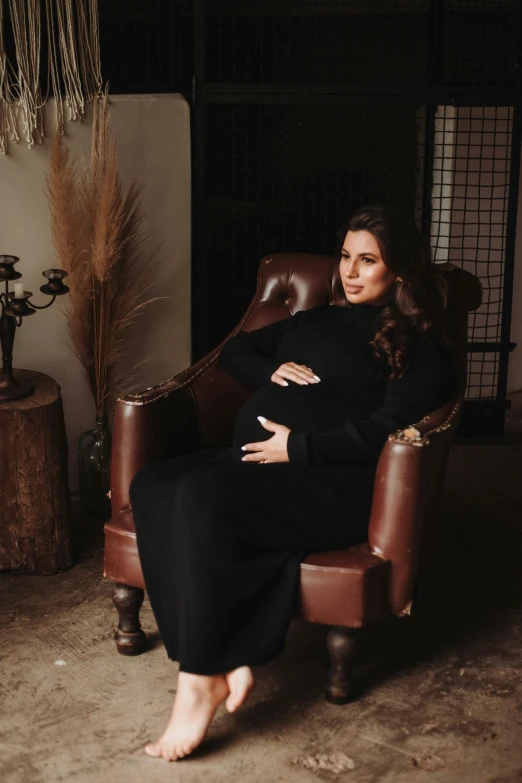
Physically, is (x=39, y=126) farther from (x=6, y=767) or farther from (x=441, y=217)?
(x=6, y=767)

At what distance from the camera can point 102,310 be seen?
141 inches

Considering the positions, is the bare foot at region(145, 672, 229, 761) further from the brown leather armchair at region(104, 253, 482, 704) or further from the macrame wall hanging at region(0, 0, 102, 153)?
the macrame wall hanging at region(0, 0, 102, 153)

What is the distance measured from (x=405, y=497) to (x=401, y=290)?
24.4 inches

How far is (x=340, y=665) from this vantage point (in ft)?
8.22

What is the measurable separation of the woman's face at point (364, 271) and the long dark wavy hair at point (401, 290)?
0.06 ft

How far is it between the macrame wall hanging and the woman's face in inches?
51.7

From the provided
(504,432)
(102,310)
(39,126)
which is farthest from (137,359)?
(504,432)

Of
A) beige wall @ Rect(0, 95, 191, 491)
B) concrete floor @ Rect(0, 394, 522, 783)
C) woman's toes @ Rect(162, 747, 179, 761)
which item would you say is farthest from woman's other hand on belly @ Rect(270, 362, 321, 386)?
beige wall @ Rect(0, 95, 191, 491)

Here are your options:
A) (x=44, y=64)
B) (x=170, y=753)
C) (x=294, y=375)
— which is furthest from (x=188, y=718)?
(x=44, y=64)

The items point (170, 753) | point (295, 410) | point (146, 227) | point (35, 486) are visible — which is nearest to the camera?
point (170, 753)

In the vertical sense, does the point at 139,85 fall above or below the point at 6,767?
above

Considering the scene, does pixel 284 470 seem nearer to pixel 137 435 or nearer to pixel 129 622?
pixel 137 435

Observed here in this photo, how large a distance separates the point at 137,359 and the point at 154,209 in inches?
23.8

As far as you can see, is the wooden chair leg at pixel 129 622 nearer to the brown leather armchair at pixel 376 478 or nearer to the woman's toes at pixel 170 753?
the brown leather armchair at pixel 376 478
